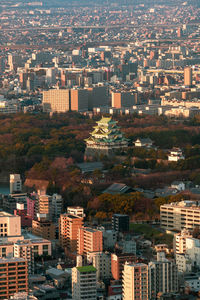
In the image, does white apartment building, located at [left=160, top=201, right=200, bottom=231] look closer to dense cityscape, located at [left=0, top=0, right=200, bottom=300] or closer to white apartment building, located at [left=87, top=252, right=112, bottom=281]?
dense cityscape, located at [left=0, top=0, right=200, bottom=300]

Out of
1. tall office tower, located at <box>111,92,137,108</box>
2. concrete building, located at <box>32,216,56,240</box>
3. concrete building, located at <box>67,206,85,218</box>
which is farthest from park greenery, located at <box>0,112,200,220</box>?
tall office tower, located at <box>111,92,137,108</box>

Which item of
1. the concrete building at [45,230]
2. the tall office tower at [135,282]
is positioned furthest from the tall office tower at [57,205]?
the tall office tower at [135,282]

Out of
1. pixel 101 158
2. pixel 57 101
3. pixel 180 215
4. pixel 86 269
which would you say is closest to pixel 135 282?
pixel 86 269

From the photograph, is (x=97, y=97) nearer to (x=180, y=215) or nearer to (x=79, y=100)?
(x=79, y=100)

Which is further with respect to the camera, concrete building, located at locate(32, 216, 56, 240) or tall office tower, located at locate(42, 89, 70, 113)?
tall office tower, located at locate(42, 89, 70, 113)

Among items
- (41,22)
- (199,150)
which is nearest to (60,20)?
(41,22)

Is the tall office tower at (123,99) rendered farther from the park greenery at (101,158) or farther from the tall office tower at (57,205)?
the tall office tower at (57,205)
